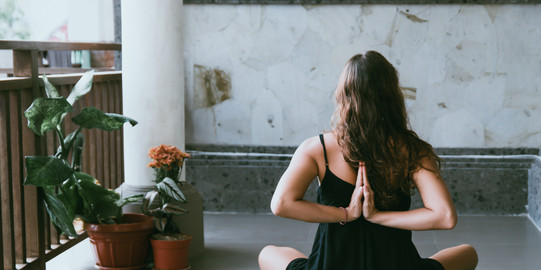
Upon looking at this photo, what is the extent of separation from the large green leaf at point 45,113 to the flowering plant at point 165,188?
653mm

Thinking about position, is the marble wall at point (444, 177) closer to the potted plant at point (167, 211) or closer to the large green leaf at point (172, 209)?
the potted plant at point (167, 211)

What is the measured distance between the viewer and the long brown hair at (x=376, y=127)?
240 cm

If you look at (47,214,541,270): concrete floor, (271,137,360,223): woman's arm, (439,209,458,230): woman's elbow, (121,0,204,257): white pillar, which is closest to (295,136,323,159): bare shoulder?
(271,137,360,223): woman's arm

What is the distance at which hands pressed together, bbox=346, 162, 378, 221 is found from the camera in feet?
7.93

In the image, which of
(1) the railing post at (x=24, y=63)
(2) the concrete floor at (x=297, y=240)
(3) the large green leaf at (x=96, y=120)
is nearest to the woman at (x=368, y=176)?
(3) the large green leaf at (x=96, y=120)

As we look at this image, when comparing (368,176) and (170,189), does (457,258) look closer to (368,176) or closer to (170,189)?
(368,176)

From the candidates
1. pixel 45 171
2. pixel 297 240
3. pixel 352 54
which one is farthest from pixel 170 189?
pixel 352 54

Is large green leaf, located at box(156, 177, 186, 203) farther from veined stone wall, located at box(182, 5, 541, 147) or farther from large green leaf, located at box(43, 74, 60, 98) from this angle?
veined stone wall, located at box(182, 5, 541, 147)

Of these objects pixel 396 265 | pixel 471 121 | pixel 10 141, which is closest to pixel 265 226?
pixel 471 121

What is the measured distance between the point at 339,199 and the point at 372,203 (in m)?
0.13

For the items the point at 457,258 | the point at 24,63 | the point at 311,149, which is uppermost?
the point at 24,63

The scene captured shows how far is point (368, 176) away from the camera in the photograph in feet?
8.02

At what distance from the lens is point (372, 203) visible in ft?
7.95

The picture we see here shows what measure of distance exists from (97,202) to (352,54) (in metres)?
2.62
